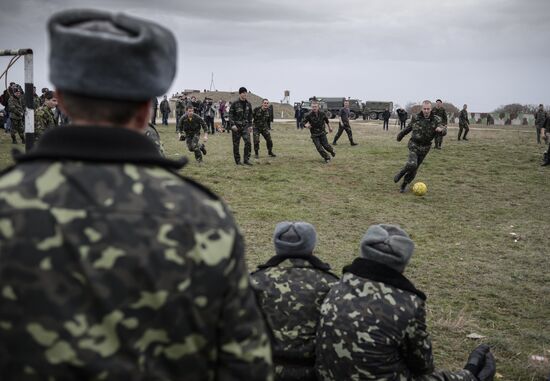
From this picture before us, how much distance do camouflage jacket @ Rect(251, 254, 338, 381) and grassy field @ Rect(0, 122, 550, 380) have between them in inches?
65.8

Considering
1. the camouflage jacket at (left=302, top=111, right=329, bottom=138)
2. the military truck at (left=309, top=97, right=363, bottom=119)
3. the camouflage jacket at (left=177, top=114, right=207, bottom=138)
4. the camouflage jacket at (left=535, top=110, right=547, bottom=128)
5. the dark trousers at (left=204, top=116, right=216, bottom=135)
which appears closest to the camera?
the camouflage jacket at (left=177, top=114, right=207, bottom=138)

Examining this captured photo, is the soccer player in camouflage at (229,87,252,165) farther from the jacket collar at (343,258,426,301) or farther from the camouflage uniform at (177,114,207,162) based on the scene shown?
the jacket collar at (343,258,426,301)

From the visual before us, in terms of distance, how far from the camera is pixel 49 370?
4.70ft

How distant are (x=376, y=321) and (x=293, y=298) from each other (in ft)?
2.10

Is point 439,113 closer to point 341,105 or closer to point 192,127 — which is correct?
point 192,127

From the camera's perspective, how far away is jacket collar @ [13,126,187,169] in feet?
4.80

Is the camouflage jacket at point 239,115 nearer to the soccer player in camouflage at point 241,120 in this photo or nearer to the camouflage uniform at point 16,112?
the soccer player in camouflage at point 241,120

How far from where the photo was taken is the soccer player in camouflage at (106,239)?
1418mm

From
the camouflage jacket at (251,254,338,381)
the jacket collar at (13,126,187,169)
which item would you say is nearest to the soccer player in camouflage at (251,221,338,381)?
the camouflage jacket at (251,254,338,381)

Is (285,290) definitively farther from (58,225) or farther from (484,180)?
(484,180)

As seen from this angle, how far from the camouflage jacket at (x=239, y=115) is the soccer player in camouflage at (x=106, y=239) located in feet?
46.4

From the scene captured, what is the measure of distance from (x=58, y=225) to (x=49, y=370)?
40cm

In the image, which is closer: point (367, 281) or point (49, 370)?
point (49, 370)

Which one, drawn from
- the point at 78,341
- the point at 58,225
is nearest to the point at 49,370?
the point at 78,341
